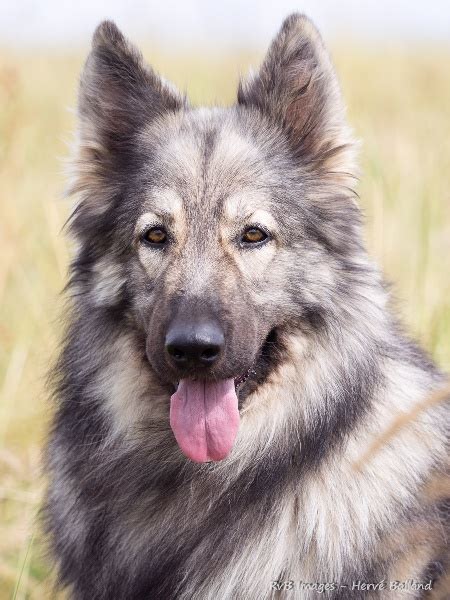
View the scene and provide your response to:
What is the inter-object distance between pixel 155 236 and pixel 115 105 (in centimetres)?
76

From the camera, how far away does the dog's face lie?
10.9 feet

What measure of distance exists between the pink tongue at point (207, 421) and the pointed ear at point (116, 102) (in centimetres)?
130

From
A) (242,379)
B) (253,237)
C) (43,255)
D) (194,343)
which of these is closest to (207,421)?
(242,379)

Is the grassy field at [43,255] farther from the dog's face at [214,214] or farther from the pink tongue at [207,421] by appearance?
the pink tongue at [207,421]

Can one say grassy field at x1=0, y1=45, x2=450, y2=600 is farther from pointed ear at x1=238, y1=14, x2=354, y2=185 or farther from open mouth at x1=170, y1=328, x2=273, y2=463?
open mouth at x1=170, y1=328, x2=273, y2=463

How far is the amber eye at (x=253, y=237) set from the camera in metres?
3.50

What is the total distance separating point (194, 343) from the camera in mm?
3092

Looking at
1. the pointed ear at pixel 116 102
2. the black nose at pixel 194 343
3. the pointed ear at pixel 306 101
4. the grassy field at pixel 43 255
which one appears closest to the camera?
the black nose at pixel 194 343

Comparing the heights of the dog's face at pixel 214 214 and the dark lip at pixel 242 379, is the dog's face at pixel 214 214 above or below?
above

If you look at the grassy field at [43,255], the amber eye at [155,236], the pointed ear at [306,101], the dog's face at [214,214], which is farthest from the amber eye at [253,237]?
the grassy field at [43,255]

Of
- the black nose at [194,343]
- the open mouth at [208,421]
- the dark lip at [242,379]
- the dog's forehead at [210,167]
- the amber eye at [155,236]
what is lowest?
the open mouth at [208,421]

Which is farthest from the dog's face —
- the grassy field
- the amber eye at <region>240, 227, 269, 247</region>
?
the grassy field

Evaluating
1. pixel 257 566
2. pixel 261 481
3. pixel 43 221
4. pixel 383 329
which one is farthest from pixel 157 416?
pixel 43 221

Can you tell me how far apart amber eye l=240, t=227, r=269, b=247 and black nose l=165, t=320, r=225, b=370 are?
0.49 metres
